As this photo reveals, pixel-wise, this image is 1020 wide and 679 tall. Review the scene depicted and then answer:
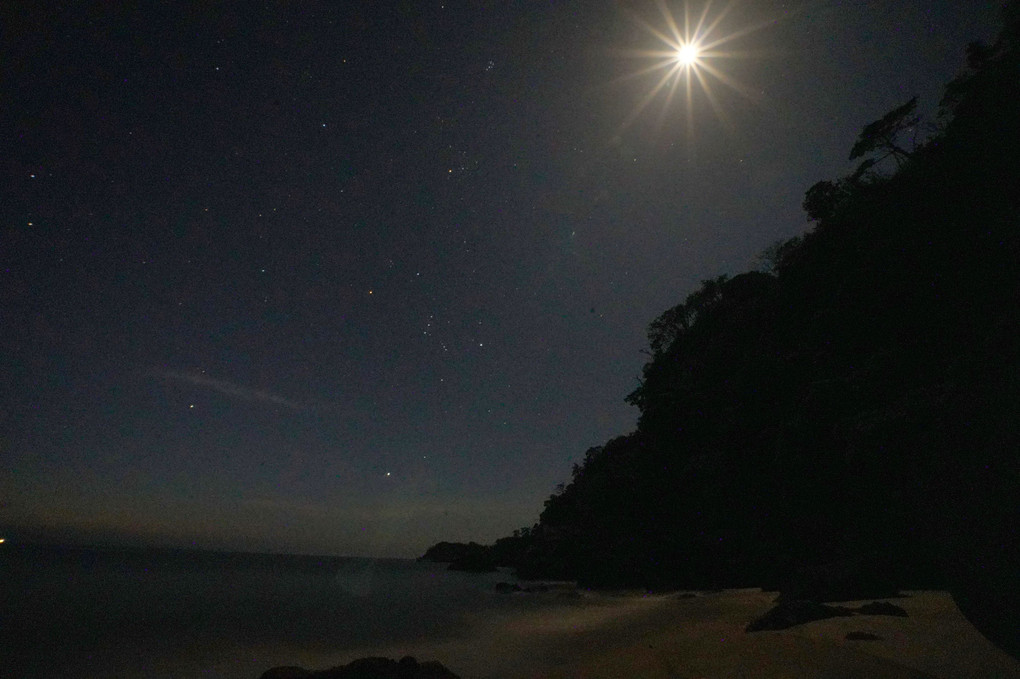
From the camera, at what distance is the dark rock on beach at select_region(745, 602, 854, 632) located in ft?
24.3

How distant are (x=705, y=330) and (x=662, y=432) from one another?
375 inches

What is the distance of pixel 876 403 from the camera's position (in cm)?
1425

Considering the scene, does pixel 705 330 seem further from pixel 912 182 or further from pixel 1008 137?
pixel 1008 137

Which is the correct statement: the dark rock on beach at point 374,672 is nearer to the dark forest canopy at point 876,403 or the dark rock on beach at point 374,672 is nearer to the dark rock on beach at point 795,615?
the dark rock on beach at point 795,615

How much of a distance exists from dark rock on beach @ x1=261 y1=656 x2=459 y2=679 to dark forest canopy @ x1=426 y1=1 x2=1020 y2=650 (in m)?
7.55

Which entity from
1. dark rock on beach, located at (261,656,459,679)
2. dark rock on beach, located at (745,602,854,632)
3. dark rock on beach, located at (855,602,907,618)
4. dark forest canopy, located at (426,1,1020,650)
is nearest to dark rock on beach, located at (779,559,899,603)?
dark forest canopy, located at (426,1,1020,650)

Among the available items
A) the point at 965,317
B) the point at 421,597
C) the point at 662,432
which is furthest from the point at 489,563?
the point at 965,317

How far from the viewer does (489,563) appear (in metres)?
68.6

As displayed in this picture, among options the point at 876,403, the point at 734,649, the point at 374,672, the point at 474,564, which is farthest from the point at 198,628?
the point at 474,564

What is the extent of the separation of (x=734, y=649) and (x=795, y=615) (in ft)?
5.71

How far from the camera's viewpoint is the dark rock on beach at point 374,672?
7.06 meters

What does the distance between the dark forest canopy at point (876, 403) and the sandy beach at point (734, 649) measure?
0.71 meters

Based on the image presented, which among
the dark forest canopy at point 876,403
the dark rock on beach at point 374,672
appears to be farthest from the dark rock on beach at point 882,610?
the dark rock on beach at point 374,672

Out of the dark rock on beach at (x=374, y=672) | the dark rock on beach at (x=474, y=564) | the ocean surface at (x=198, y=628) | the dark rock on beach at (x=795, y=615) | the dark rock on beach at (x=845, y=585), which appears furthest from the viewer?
the dark rock on beach at (x=474, y=564)
